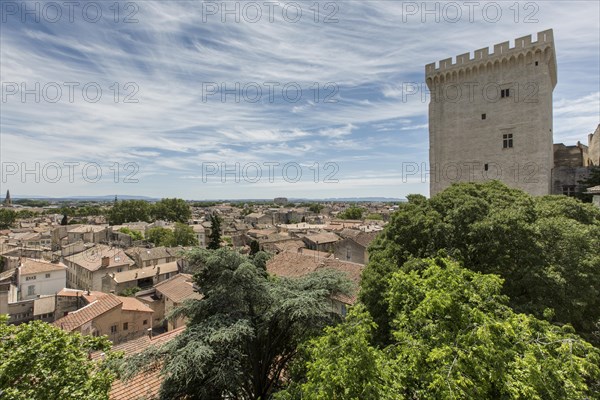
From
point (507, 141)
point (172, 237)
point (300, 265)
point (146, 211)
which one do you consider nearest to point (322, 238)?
point (172, 237)

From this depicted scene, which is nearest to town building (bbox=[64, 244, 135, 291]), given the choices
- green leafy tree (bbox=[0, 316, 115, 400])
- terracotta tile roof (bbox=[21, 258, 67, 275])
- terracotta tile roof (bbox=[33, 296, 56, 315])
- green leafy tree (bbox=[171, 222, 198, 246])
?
terracotta tile roof (bbox=[21, 258, 67, 275])

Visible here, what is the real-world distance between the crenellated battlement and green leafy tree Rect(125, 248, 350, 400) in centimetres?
2110

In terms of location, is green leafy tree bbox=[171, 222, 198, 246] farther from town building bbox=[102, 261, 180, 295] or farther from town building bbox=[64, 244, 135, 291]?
town building bbox=[102, 261, 180, 295]

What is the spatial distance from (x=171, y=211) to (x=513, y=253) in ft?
357

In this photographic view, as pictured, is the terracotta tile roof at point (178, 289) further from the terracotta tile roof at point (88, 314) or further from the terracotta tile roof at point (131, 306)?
the terracotta tile roof at point (88, 314)

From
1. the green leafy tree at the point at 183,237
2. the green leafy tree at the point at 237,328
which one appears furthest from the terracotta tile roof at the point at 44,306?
the green leafy tree at the point at 183,237

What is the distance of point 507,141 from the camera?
22.7 meters

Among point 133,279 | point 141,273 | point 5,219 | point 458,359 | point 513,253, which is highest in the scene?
point 513,253

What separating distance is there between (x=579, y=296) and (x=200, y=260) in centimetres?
1257

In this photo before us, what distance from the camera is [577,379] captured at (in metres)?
5.09

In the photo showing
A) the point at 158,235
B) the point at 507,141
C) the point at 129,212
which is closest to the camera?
the point at 507,141

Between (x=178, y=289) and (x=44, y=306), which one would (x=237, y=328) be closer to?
(x=178, y=289)

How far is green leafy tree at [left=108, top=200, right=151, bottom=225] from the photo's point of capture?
95062 millimetres

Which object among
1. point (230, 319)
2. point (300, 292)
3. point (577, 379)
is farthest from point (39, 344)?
point (577, 379)
